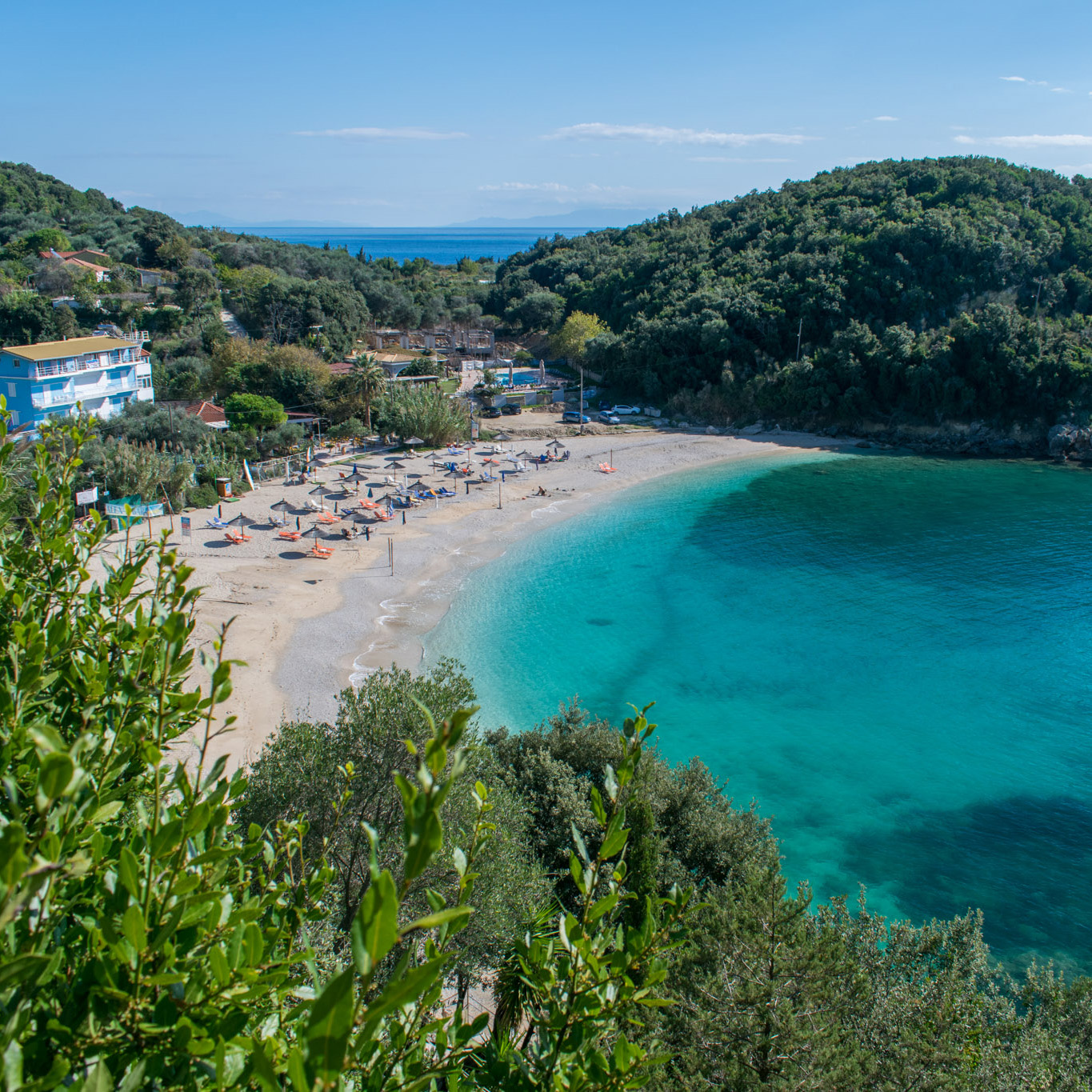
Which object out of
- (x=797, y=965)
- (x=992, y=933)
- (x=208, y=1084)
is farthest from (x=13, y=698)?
(x=992, y=933)

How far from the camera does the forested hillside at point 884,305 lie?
172 feet

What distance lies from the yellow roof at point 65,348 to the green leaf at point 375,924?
1676 inches

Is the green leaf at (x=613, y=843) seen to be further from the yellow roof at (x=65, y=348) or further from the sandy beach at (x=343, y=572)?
the yellow roof at (x=65, y=348)

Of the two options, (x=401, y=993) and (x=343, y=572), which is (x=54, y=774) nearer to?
(x=401, y=993)

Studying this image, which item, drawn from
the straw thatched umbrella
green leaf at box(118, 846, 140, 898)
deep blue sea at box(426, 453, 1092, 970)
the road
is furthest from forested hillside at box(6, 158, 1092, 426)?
green leaf at box(118, 846, 140, 898)

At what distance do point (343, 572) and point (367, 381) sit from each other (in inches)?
801

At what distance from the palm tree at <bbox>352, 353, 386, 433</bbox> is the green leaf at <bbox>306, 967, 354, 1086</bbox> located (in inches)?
1833

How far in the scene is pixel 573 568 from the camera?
1249 inches

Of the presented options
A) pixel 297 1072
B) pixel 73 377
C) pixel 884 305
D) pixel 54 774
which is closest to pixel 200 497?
pixel 73 377

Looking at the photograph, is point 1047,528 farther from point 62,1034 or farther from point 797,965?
point 62,1034

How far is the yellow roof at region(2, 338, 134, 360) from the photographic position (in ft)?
119

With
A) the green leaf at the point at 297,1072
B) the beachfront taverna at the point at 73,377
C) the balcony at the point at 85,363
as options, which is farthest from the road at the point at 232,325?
the green leaf at the point at 297,1072

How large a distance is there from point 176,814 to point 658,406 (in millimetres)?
57763

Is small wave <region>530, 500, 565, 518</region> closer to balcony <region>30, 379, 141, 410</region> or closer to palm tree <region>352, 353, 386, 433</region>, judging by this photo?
palm tree <region>352, 353, 386, 433</region>
